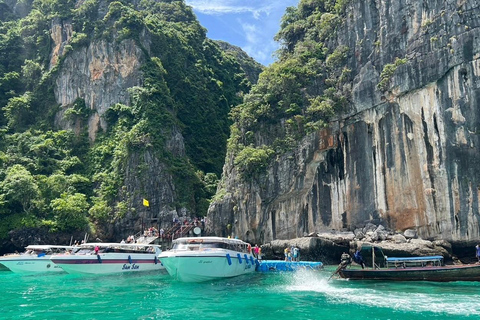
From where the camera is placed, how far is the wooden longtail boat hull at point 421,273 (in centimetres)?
2000

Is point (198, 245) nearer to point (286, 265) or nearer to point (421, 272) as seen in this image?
point (286, 265)

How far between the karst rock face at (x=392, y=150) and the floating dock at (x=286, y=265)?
16.0 ft

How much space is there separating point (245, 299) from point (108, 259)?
46.3 feet

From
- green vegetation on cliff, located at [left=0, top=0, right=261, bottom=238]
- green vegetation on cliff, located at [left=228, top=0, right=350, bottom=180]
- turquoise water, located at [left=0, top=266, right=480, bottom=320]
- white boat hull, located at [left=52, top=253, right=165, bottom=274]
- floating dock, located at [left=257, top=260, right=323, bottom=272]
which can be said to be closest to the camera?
turquoise water, located at [left=0, top=266, right=480, bottom=320]

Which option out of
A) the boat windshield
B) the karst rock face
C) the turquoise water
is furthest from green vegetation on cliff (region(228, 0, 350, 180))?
the turquoise water

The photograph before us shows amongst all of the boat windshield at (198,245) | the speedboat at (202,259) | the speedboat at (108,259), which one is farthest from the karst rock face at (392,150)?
the boat windshield at (198,245)

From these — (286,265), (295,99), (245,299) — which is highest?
(295,99)

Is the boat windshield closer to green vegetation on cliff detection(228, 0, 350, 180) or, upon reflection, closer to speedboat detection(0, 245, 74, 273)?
green vegetation on cliff detection(228, 0, 350, 180)

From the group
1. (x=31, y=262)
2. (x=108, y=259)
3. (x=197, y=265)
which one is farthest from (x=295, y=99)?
(x=31, y=262)

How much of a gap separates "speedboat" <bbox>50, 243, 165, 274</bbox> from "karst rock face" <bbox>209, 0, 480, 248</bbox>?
7.41 m

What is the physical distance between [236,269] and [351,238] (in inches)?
357

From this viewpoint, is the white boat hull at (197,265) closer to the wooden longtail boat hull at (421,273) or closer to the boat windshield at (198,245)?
the boat windshield at (198,245)

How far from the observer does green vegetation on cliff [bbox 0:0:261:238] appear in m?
41.0

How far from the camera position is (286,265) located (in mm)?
27203
